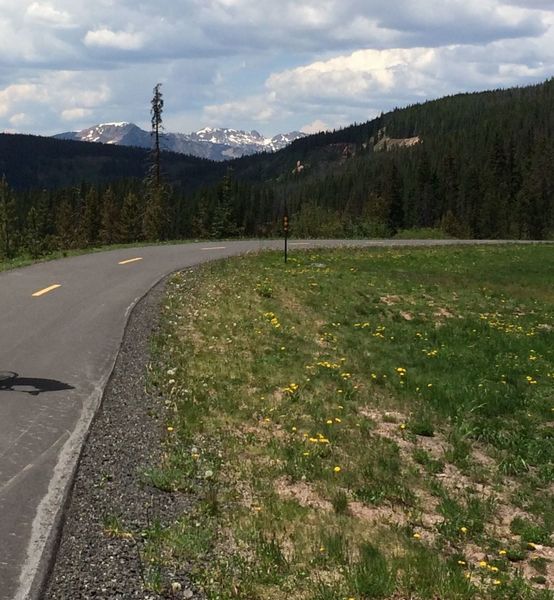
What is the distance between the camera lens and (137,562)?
538 cm

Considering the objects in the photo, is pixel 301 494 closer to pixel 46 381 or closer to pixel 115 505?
pixel 115 505

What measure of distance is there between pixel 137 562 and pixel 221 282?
637 inches

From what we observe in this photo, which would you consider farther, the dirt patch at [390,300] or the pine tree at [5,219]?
the pine tree at [5,219]

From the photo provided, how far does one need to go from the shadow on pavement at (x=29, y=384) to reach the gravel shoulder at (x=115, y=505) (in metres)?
0.87

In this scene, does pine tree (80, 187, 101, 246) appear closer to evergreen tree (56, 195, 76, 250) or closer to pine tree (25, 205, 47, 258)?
evergreen tree (56, 195, 76, 250)

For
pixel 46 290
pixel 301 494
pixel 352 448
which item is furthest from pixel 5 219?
pixel 301 494

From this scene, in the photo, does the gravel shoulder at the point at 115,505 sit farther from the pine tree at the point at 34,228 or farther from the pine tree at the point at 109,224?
the pine tree at the point at 109,224

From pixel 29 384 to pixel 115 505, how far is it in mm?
4478

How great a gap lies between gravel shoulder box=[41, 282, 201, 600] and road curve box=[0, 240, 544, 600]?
0.18 meters

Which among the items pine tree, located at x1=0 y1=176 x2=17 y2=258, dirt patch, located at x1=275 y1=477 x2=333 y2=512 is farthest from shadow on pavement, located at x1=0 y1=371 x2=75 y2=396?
pine tree, located at x1=0 y1=176 x2=17 y2=258

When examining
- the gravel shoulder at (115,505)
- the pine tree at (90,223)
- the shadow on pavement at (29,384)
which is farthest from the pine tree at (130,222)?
the gravel shoulder at (115,505)

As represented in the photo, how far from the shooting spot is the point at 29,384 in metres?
10.1

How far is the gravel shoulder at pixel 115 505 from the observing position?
16.6ft

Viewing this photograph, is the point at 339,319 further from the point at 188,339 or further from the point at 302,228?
the point at 302,228
